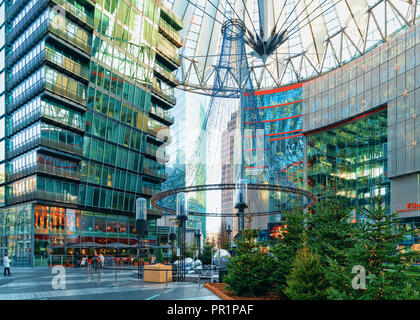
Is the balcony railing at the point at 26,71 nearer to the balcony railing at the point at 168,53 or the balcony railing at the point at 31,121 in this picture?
the balcony railing at the point at 31,121

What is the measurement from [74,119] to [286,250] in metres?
40.1

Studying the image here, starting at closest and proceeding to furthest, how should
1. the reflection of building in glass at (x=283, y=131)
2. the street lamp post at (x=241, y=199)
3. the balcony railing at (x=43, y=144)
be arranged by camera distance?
1. the street lamp post at (x=241, y=199)
2. the balcony railing at (x=43, y=144)
3. the reflection of building in glass at (x=283, y=131)

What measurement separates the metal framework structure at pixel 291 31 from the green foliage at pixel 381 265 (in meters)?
39.2

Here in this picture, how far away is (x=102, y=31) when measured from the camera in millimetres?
51500

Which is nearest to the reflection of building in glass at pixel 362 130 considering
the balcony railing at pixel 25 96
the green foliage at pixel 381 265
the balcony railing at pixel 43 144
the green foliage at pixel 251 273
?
the green foliage at pixel 251 273

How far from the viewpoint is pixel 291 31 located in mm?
63750

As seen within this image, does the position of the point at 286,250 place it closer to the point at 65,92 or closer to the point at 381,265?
the point at 381,265

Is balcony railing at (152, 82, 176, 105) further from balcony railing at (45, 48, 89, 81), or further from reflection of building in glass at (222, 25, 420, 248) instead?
reflection of building in glass at (222, 25, 420, 248)

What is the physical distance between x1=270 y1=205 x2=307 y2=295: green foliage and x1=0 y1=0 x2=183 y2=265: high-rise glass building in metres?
35.5

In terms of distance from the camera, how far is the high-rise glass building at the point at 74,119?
1836 inches

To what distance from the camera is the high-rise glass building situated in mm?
46625
